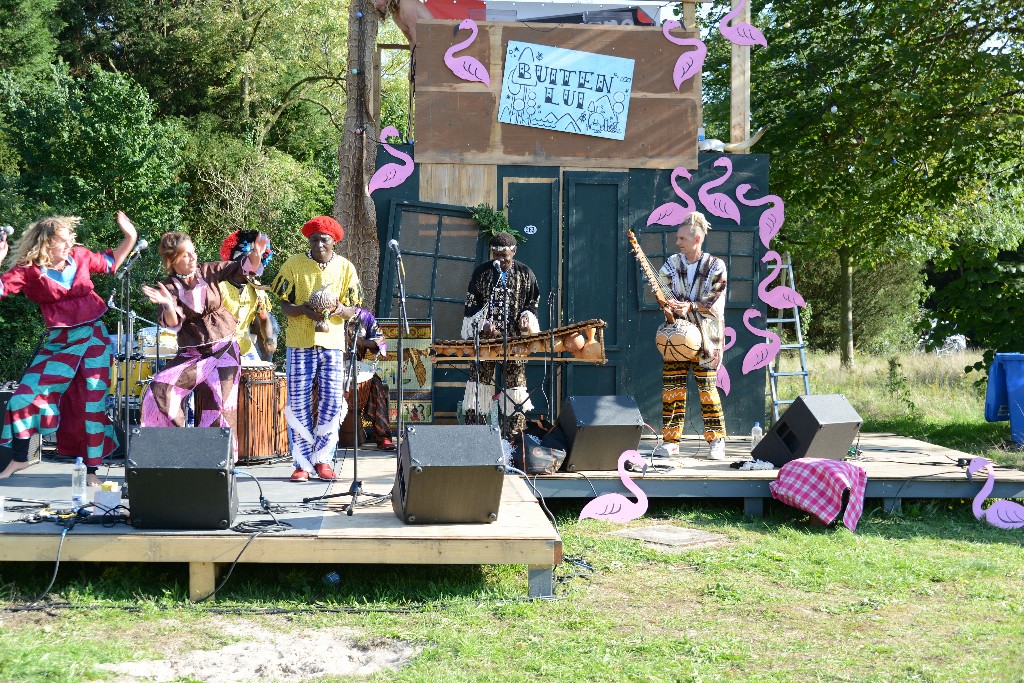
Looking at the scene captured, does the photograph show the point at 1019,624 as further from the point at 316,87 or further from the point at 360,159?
the point at 316,87

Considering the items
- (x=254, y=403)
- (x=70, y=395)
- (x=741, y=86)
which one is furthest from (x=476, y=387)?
(x=741, y=86)

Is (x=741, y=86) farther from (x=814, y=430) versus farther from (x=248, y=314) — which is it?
(x=248, y=314)

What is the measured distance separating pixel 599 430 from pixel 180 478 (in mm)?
2934

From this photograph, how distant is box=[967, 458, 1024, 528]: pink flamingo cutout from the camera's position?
7.12m

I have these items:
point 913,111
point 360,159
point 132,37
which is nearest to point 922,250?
point 913,111

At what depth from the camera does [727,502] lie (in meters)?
7.73

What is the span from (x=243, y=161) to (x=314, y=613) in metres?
A: 18.3

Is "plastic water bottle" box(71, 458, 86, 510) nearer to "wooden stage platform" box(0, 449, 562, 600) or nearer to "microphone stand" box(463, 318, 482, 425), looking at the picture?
"wooden stage platform" box(0, 449, 562, 600)

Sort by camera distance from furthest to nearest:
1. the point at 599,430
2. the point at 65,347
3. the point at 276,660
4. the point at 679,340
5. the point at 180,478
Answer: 1. the point at 679,340
2. the point at 599,430
3. the point at 65,347
4. the point at 180,478
5. the point at 276,660

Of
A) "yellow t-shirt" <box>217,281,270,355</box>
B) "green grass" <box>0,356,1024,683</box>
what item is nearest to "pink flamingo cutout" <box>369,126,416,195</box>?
"yellow t-shirt" <box>217,281,270,355</box>

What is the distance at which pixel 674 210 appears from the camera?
9.65 meters

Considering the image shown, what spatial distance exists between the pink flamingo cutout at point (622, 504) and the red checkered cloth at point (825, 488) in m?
0.94

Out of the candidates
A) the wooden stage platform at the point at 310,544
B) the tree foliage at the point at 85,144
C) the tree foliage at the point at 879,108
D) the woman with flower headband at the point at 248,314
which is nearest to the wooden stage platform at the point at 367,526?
the wooden stage platform at the point at 310,544

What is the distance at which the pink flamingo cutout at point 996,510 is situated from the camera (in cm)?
712
